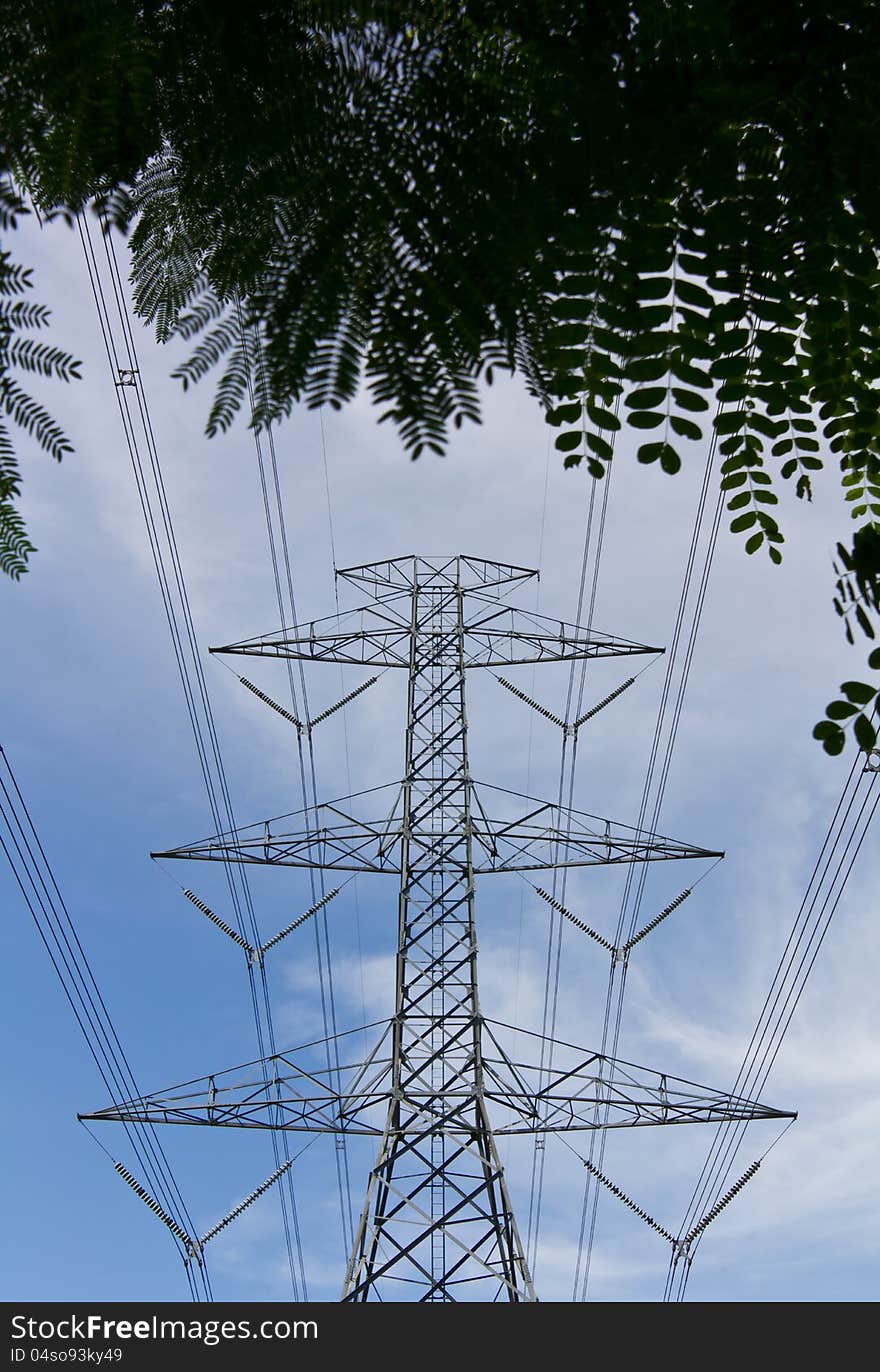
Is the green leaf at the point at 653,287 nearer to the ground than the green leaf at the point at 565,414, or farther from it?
farther from it

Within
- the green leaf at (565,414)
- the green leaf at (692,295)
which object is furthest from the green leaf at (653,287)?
the green leaf at (565,414)

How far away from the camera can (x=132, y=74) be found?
4.10ft

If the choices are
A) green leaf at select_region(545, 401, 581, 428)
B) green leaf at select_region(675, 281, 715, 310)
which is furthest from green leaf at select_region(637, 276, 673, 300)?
green leaf at select_region(545, 401, 581, 428)

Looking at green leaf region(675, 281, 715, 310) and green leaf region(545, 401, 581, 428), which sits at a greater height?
green leaf region(675, 281, 715, 310)

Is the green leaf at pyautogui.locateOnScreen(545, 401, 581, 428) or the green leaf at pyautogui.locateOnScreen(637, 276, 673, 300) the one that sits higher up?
the green leaf at pyautogui.locateOnScreen(637, 276, 673, 300)

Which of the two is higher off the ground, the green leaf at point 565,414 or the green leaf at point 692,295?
the green leaf at point 692,295

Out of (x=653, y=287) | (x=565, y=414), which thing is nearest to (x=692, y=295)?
(x=653, y=287)

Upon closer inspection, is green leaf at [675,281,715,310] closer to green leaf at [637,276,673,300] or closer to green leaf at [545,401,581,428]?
green leaf at [637,276,673,300]

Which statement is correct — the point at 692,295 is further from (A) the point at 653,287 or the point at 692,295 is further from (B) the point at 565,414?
(B) the point at 565,414

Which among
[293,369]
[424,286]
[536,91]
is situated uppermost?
[536,91]

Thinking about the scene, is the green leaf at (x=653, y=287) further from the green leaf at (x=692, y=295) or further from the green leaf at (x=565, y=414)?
the green leaf at (x=565, y=414)
